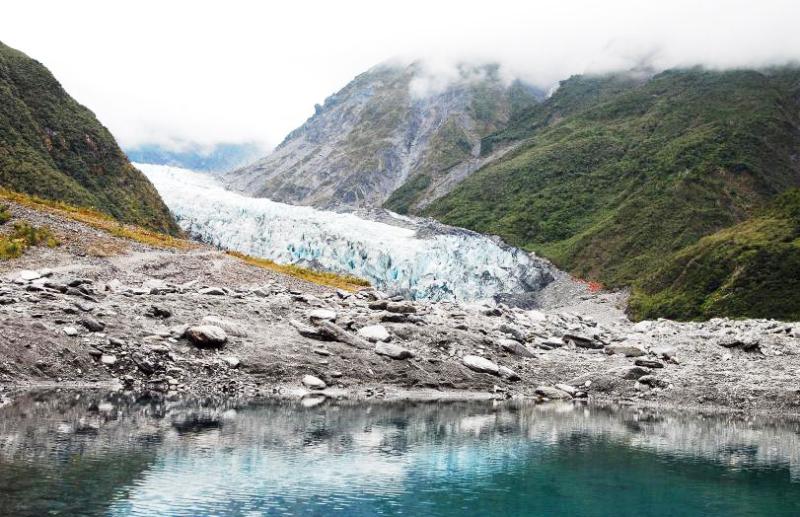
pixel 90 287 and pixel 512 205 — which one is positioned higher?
pixel 512 205

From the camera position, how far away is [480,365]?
30.3m

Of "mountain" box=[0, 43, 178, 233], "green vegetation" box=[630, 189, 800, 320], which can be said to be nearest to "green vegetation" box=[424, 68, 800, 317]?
"green vegetation" box=[630, 189, 800, 320]

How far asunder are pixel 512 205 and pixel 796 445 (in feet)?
447

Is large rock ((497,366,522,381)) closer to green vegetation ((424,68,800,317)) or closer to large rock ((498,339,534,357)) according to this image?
large rock ((498,339,534,357))

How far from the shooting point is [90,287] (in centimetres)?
2884

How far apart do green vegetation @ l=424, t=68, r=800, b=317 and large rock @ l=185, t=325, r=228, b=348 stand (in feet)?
169

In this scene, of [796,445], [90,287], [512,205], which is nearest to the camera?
[796,445]

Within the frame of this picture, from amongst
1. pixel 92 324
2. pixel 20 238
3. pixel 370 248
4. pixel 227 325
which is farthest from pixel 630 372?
pixel 370 248

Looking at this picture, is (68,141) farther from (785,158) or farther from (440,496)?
(785,158)

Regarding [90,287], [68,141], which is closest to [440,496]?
[90,287]

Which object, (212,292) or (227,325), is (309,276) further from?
(227,325)

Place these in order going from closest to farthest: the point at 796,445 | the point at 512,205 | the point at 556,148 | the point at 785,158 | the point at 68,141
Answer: the point at 796,445 → the point at 68,141 → the point at 785,158 → the point at 512,205 → the point at 556,148

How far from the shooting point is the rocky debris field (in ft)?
79.4

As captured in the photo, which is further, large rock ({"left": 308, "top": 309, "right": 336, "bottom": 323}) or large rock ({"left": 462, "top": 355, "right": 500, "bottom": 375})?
large rock ({"left": 308, "top": 309, "right": 336, "bottom": 323})
